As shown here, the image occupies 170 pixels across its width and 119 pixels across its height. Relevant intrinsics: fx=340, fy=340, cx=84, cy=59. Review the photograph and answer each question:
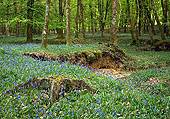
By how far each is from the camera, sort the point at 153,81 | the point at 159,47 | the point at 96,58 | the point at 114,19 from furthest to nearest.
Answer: the point at 159,47, the point at 114,19, the point at 96,58, the point at 153,81

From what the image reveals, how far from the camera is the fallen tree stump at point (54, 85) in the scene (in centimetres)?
1066

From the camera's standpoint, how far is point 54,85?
35.1 ft

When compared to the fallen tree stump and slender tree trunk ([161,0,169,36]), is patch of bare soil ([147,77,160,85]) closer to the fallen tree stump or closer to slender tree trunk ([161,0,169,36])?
the fallen tree stump

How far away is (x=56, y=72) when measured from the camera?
47.2ft

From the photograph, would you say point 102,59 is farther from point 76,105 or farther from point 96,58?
point 76,105

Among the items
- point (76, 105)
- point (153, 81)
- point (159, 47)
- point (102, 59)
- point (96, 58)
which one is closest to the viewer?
point (76, 105)

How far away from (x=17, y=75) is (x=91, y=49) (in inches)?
565

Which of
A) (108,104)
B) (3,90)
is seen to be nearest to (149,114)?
(108,104)

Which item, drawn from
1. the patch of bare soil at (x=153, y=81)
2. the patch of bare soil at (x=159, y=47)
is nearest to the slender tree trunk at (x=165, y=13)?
the patch of bare soil at (x=159, y=47)

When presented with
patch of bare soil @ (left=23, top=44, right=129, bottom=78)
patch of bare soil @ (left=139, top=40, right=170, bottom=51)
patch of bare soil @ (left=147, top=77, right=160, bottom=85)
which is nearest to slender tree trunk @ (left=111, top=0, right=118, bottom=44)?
patch of bare soil @ (left=23, top=44, right=129, bottom=78)

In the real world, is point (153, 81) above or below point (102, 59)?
below

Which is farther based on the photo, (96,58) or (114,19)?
(114,19)

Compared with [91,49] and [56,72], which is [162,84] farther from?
[91,49]

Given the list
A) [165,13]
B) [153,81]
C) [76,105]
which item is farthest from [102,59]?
[165,13]
